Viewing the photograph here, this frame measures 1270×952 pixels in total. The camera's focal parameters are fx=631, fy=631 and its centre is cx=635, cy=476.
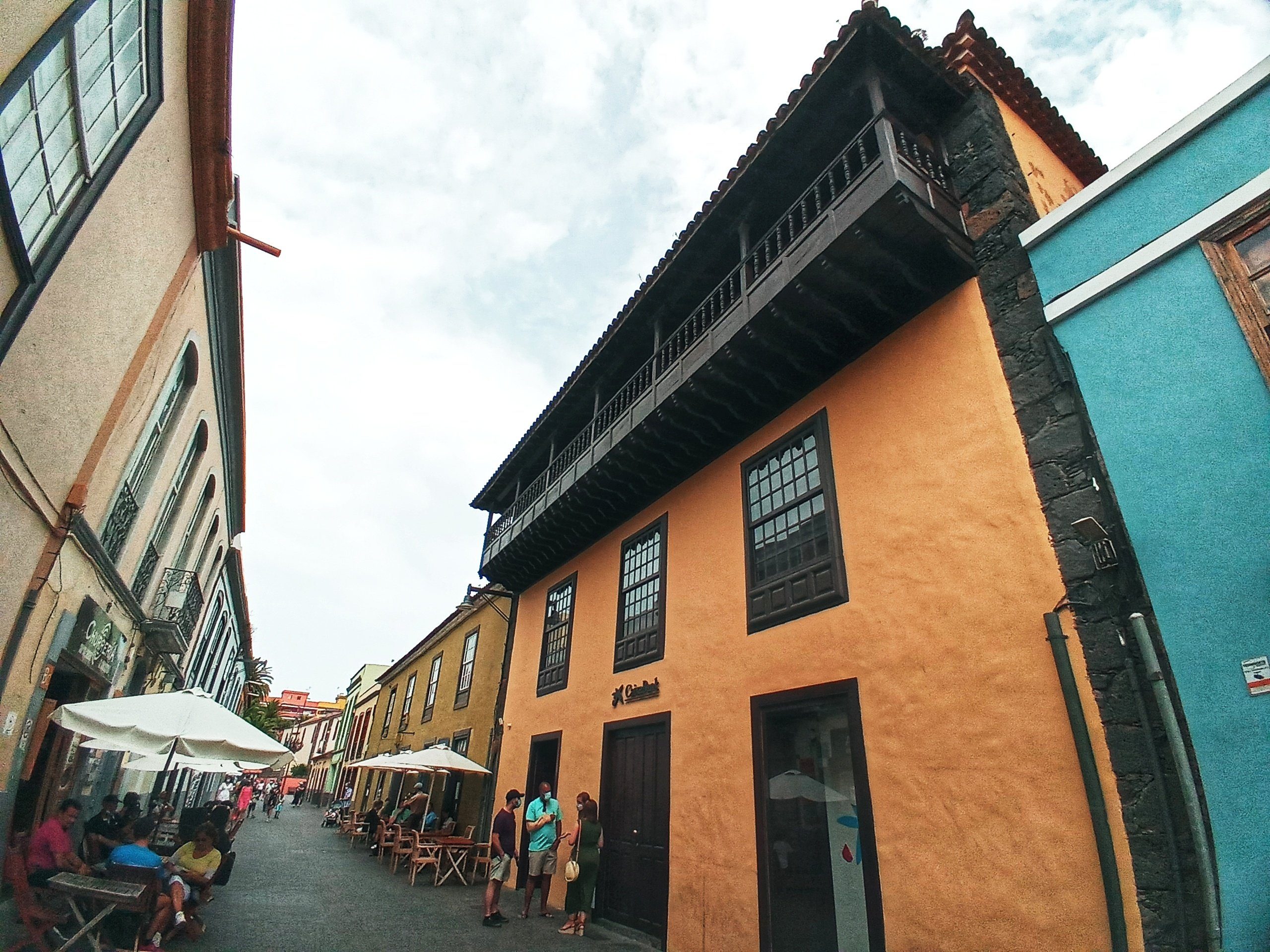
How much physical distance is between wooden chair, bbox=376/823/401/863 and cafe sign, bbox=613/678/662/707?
795cm

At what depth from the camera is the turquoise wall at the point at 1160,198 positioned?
4363 millimetres

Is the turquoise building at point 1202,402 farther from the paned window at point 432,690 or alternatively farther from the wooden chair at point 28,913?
the paned window at point 432,690

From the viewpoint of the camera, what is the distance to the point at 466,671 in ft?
56.6

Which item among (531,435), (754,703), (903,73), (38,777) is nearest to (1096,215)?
(903,73)

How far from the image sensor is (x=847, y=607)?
242 inches

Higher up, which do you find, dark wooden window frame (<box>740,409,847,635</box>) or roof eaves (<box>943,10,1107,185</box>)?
roof eaves (<box>943,10,1107,185</box>)

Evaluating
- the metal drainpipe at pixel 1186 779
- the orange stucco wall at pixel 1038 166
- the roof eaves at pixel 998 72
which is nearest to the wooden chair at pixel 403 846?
the metal drainpipe at pixel 1186 779

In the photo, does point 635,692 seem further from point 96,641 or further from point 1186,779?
point 96,641

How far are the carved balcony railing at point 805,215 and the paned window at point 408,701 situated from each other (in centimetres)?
1666

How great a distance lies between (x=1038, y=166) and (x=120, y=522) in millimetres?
11728

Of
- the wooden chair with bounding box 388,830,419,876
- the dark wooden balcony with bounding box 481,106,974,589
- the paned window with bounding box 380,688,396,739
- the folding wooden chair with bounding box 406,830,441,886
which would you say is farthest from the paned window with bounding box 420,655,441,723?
the dark wooden balcony with bounding box 481,106,974,589

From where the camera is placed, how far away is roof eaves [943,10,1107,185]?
22.2ft

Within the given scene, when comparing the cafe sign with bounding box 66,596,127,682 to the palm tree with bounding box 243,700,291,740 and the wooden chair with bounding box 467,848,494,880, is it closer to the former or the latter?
the wooden chair with bounding box 467,848,494,880

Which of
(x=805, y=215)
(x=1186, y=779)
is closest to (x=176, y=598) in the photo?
(x=805, y=215)
